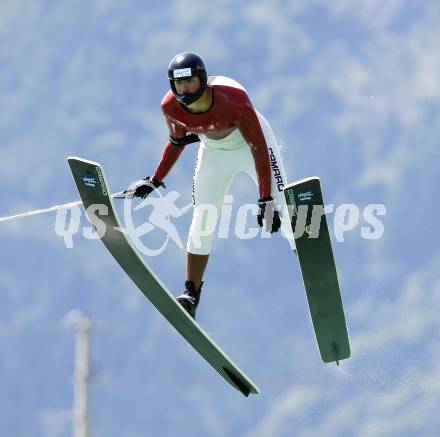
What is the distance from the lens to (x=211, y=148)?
9.34 meters

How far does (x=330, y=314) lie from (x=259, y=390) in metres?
1.00

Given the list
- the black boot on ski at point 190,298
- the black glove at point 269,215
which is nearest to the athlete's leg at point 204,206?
the black boot on ski at point 190,298

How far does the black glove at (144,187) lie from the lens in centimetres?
966

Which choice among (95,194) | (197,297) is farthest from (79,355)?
(197,297)

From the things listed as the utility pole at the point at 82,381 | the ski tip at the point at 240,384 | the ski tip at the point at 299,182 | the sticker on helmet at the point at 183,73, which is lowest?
the utility pole at the point at 82,381

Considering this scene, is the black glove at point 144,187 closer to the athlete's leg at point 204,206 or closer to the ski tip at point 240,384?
the athlete's leg at point 204,206

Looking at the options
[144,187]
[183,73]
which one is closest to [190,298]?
[144,187]

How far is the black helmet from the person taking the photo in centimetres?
869

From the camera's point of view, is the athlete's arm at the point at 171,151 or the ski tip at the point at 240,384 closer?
the athlete's arm at the point at 171,151

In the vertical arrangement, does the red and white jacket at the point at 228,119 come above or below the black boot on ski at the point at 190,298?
above

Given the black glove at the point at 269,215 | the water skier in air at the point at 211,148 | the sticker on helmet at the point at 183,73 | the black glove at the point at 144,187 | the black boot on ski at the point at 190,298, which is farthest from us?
the black glove at the point at 144,187

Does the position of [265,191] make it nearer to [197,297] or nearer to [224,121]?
[224,121]

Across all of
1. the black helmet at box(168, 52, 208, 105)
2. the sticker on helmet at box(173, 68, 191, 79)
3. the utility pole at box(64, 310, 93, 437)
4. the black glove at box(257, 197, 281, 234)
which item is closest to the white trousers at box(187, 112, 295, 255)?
the black glove at box(257, 197, 281, 234)

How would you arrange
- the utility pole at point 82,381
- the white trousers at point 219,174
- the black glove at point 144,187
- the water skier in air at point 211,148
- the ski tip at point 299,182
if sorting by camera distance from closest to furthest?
the utility pole at point 82,381
the ski tip at point 299,182
the water skier in air at point 211,148
the white trousers at point 219,174
the black glove at point 144,187
